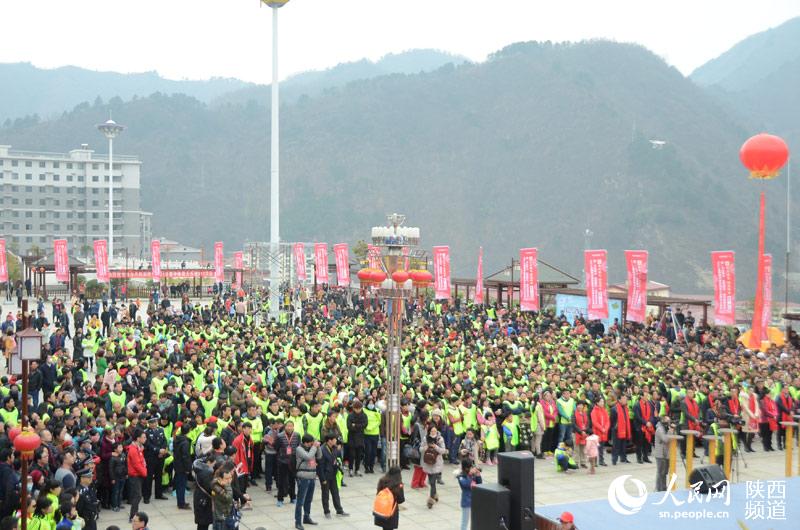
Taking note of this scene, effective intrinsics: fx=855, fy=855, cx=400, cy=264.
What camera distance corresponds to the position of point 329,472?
1233 centimetres

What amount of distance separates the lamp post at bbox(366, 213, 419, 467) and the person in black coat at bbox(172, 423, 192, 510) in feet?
10.5

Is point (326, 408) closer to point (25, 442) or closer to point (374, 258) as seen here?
point (374, 258)

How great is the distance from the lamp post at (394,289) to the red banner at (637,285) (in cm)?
A: 1210

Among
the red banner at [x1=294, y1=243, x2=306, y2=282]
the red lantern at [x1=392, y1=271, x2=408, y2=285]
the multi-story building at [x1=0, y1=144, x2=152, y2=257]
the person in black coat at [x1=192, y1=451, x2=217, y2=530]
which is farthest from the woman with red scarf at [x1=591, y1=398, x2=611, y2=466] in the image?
the multi-story building at [x1=0, y1=144, x2=152, y2=257]

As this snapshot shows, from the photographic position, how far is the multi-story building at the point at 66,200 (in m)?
108

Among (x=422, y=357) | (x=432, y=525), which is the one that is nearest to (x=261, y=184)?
(x=422, y=357)

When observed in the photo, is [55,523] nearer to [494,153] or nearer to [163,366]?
[163,366]

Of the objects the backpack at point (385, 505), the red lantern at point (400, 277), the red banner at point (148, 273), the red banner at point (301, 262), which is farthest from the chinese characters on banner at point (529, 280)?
the red banner at point (148, 273)

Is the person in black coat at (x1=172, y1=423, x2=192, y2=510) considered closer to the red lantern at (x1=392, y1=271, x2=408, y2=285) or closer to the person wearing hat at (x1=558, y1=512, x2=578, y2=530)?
the red lantern at (x1=392, y1=271, x2=408, y2=285)

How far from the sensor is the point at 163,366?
17.1 meters

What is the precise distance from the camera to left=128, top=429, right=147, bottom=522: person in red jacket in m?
12.0

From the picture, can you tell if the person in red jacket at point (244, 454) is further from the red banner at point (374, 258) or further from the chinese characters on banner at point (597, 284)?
the chinese characters on banner at point (597, 284)

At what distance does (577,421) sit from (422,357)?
5.81 metres

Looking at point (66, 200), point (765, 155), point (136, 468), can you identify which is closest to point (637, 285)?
point (765, 155)
